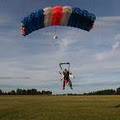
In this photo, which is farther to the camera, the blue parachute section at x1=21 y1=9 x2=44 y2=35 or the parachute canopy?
the parachute canopy

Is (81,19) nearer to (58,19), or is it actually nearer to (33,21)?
(58,19)

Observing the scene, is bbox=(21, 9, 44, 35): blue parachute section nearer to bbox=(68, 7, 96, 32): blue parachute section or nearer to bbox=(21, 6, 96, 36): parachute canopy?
bbox=(21, 6, 96, 36): parachute canopy

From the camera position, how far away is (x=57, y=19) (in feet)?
117

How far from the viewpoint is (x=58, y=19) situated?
35875 mm

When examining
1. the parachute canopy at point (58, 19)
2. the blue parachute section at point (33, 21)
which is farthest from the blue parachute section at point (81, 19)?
the blue parachute section at point (33, 21)

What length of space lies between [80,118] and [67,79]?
946cm

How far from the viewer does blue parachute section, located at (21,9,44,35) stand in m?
33.7

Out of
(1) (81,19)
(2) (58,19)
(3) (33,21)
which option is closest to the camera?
(3) (33,21)

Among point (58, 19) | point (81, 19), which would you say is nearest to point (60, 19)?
point (58, 19)

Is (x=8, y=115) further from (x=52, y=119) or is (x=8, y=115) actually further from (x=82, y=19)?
(x=82, y=19)

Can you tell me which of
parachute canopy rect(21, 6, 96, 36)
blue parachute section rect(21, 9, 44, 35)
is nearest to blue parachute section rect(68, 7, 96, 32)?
parachute canopy rect(21, 6, 96, 36)

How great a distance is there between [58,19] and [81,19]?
2519 mm

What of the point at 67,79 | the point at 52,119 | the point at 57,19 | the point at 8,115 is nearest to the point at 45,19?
the point at 57,19

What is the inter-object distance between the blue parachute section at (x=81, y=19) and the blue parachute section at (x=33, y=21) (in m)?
2.91
